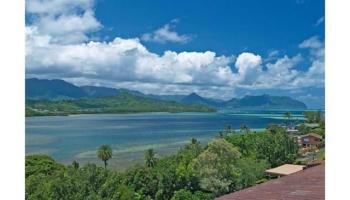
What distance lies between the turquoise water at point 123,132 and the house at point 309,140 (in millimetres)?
3142

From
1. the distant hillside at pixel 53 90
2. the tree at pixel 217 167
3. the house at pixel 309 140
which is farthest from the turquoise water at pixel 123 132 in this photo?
the distant hillside at pixel 53 90

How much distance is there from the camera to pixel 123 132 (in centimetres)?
2094

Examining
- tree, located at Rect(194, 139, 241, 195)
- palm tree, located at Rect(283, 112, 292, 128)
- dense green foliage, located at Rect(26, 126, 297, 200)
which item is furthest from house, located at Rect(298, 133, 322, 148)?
tree, located at Rect(194, 139, 241, 195)

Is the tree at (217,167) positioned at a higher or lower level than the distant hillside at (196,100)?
lower

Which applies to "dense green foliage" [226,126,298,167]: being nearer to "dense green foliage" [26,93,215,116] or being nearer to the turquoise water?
the turquoise water

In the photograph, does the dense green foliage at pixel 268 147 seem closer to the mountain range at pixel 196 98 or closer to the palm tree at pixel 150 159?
the palm tree at pixel 150 159

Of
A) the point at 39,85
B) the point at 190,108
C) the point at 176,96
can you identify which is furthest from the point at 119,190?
the point at 39,85

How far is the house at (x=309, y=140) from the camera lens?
13.1 m

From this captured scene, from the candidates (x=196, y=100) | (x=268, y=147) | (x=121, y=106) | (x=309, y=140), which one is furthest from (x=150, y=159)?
(x=196, y=100)

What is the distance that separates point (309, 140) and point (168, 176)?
6.34 m
